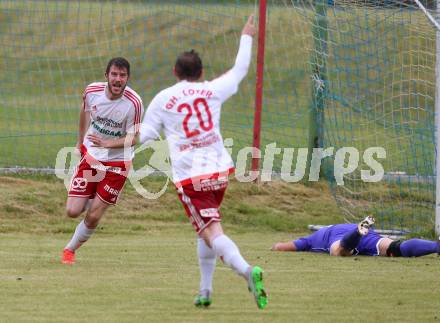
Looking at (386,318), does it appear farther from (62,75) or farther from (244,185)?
(62,75)

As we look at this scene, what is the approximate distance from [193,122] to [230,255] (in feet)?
3.55

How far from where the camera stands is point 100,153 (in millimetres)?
11648

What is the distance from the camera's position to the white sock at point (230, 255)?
8.20 m

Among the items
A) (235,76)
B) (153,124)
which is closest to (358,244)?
(235,76)

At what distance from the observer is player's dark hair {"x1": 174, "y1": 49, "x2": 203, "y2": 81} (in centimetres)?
853

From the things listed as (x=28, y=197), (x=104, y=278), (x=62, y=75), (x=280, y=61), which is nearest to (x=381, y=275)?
(x=104, y=278)

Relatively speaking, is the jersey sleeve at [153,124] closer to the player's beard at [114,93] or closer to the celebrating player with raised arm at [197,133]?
the celebrating player with raised arm at [197,133]

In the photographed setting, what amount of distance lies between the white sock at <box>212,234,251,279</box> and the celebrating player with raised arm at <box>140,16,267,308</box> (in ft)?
0.13

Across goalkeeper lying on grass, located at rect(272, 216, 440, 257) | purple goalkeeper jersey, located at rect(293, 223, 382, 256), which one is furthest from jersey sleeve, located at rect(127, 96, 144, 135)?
purple goalkeeper jersey, located at rect(293, 223, 382, 256)

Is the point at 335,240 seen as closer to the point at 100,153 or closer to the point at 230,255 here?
the point at 100,153

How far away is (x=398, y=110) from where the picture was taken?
14.7 metres

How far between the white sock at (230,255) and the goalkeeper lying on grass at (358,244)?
3634 millimetres

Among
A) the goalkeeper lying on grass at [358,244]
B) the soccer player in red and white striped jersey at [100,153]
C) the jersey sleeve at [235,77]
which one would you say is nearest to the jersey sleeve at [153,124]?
the jersey sleeve at [235,77]

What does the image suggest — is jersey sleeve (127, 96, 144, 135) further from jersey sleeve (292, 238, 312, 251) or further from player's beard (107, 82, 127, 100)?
jersey sleeve (292, 238, 312, 251)
